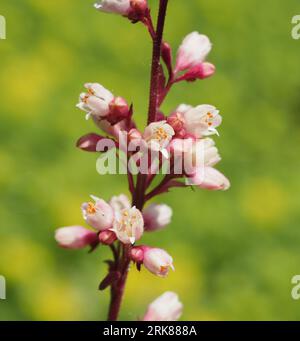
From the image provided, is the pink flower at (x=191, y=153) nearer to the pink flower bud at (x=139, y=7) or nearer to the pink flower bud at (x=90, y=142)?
the pink flower bud at (x=90, y=142)

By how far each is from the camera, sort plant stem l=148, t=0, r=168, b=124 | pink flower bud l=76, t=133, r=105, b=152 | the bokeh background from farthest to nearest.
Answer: the bokeh background < pink flower bud l=76, t=133, r=105, b=152 < plant stem l=148, t=0, r=168, b=124

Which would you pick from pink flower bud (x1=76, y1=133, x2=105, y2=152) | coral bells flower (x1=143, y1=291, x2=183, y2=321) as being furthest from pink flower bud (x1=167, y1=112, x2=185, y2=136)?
coral bells flower (x1=143, y1=291, x2=183, y2=321)

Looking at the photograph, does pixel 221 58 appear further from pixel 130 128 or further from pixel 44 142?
pixel 130 128

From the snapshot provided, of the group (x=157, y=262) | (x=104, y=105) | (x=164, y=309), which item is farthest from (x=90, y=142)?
(x=164, y=309)

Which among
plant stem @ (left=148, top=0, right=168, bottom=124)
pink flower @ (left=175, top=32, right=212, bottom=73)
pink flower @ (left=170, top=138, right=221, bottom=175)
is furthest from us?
pink flower @ (left=175, top=32, right=212, bottom=73)

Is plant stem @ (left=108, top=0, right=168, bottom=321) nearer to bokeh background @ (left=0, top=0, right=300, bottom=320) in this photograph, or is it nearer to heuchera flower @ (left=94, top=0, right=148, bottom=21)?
heuchera flower @ (left=94, top=0, right=148, bottom=21)

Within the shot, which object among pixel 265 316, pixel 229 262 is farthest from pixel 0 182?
pixel 265 316

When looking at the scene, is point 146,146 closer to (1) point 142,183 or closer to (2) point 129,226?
(1) point 142,183
